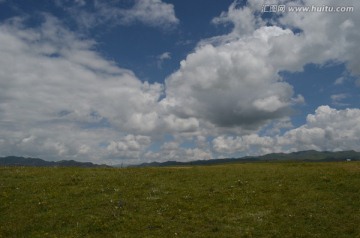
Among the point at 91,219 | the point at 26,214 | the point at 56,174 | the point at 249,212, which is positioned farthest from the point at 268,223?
the point at 56,174

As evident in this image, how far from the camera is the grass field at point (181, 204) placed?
28.5m

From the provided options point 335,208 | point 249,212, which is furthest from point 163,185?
point 335,208

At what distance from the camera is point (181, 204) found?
34375mm

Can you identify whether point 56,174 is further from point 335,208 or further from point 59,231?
point 335,208

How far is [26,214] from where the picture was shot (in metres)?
31.9

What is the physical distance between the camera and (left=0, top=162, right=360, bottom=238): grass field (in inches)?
1120

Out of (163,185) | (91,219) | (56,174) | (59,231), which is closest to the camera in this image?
(59,231)

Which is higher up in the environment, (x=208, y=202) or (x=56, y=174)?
(x=56, y=174)

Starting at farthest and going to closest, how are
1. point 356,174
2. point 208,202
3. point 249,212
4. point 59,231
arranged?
point 356,174 < point 208,202 < point 249,212 < point 59,231

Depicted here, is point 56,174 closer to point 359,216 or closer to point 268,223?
point 268,223

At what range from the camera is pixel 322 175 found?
1742 inches

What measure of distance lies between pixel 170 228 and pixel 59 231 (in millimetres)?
8042

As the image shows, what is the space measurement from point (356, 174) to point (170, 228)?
2570 cm

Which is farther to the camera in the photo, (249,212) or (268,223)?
(249,212)
